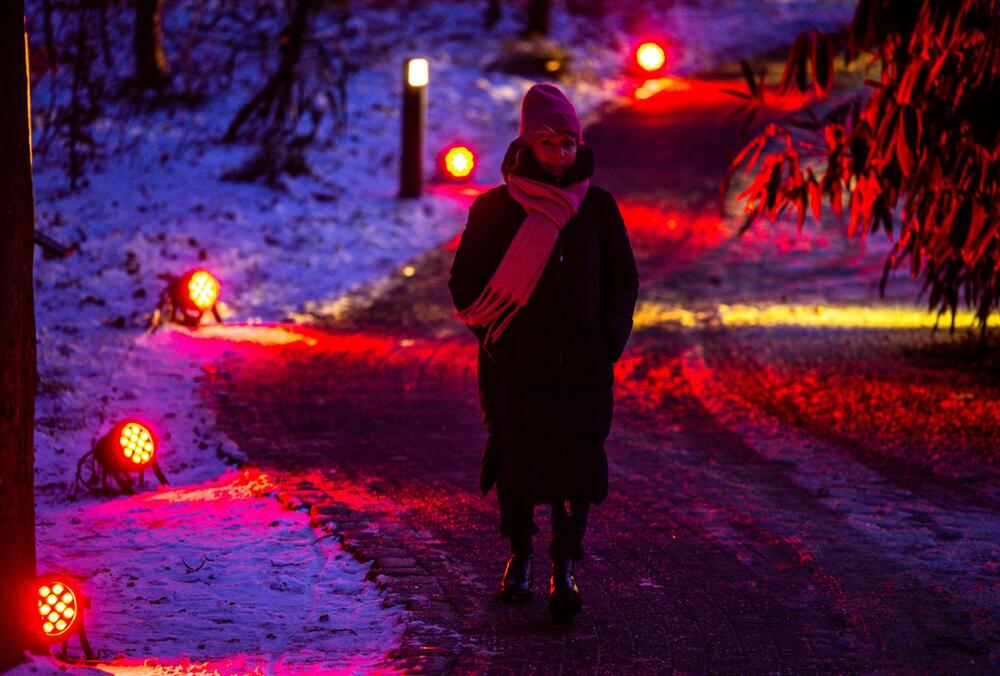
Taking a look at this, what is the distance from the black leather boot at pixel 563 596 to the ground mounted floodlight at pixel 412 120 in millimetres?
12136

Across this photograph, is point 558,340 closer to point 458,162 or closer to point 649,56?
point 458,162

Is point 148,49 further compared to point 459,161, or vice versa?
point 148,49

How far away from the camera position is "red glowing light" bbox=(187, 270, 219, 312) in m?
11.4

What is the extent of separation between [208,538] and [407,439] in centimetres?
226

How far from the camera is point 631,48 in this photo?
98.9ft

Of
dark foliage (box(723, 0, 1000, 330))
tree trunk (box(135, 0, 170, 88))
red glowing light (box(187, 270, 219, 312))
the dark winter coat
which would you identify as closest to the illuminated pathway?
the dark winter coat

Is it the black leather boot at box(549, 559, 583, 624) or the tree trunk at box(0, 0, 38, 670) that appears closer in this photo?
the tree trunk at box(0, 0, 38, 670)

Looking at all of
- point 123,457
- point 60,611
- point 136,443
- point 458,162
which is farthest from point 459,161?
point 60,611

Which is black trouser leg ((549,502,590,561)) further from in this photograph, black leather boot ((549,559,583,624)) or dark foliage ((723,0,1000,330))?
dark foliage ((723,0,1000,330))

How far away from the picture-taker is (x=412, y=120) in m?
17.1

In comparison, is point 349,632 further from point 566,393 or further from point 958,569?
point 958,569

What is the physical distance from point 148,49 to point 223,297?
958 cm

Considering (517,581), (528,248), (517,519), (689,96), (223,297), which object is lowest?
(517,581)

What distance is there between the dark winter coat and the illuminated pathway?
0.63 meters
